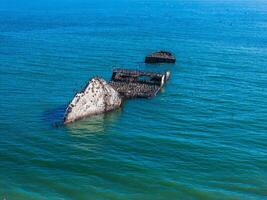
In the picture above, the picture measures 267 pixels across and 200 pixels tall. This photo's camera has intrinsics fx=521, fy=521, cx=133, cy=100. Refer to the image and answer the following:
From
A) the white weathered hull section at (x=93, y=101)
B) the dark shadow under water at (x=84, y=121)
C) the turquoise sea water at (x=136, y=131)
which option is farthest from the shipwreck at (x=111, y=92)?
the turquoise sea water at (x=136, y=131)

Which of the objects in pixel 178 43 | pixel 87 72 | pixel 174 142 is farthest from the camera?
pixel 178 43

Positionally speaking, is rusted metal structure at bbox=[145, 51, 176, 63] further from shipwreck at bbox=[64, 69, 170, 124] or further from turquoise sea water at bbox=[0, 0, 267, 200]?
shipwreck at bbox=[64, 69, 170, 124]

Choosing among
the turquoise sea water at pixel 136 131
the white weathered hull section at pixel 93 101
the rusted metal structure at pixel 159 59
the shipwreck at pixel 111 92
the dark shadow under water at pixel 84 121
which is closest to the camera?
the turquoise sea water at pixel 136 131

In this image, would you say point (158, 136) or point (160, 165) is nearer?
point (160, 165)

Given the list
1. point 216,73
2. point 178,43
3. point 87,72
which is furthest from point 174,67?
point 178,43

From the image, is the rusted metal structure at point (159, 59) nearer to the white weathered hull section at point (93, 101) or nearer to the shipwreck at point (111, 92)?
the shipwreck at point (111, 92)

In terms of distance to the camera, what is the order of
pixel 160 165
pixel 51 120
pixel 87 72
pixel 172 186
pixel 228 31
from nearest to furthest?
pixel 172 186 → pixel 160 165 → pixel 51 120 → pixel 87 72 → pixel 228 31

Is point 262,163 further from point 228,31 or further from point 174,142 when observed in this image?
point 228,31
